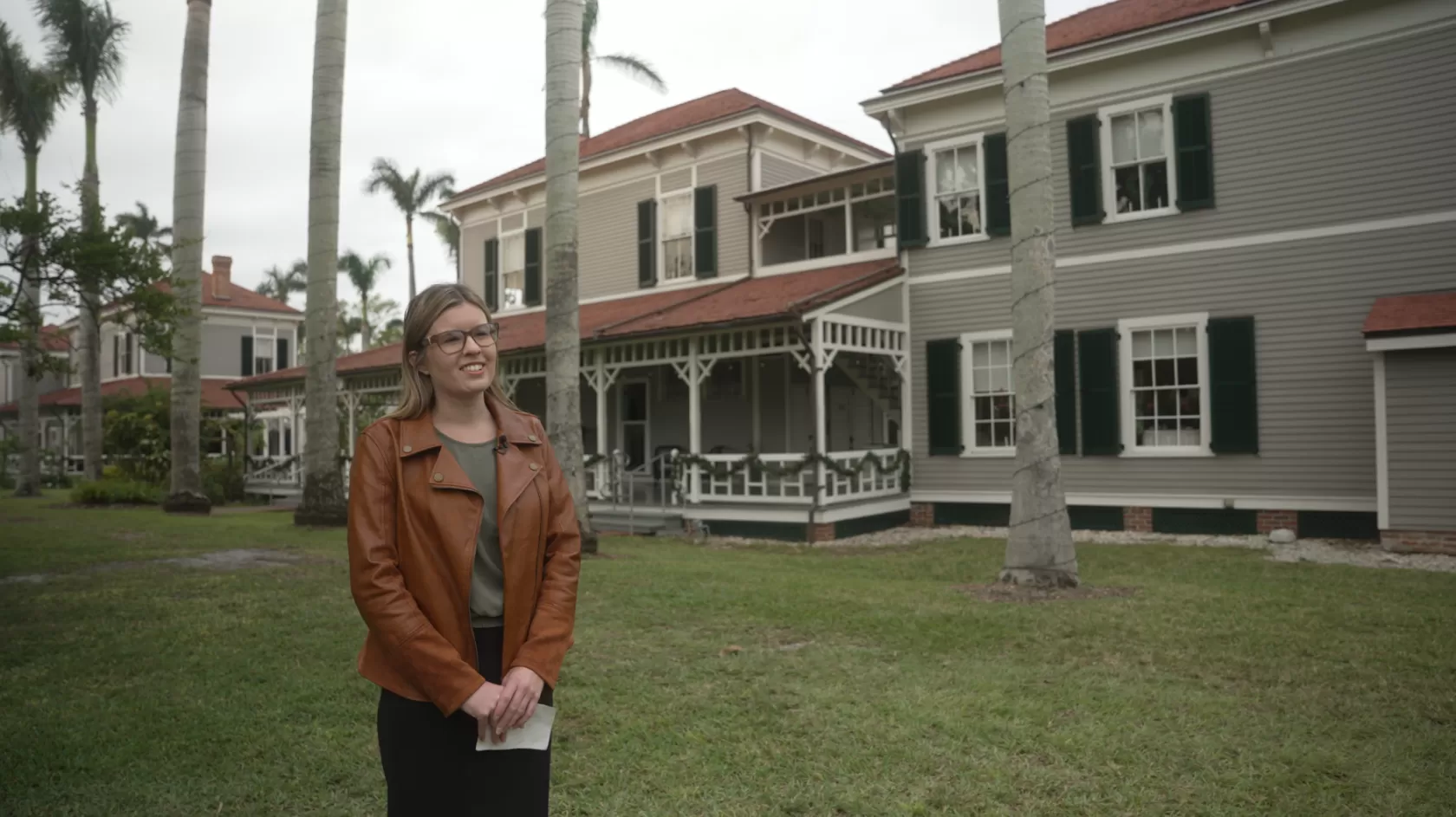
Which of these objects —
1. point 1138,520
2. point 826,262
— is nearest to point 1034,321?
point 1138,520

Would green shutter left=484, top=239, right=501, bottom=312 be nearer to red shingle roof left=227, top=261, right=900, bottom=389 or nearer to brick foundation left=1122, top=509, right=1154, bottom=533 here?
red shingle roof left=227, top=261, right=900, bottom=389

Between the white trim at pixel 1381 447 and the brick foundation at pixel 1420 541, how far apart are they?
152 mm

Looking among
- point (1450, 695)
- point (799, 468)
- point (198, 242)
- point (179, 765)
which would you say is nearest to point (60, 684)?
point (179, 765)

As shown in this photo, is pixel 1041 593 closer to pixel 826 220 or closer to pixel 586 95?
pixel 826 220

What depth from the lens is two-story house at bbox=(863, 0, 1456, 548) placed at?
12336mm

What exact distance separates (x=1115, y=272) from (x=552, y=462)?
13.5 m

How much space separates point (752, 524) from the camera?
50.0 ft

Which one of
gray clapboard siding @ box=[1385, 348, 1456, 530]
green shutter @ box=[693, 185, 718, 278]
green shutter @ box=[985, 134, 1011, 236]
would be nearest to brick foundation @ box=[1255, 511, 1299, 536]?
gray clapboard siding @ box=[1385, 348, 1456, 530]

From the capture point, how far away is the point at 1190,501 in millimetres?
13859

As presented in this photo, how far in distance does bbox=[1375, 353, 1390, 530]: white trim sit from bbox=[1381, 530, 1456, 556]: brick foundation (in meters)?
0.15

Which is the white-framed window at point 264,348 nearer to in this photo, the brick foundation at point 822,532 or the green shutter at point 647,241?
the green shutter at point 647,241

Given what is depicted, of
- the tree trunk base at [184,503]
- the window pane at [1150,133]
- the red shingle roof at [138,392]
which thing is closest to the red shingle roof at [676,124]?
the window pane at [1150,133]

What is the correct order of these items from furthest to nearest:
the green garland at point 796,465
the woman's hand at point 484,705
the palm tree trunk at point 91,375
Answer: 1. the palm tree trunk at point 91,375
2. the green garland at point 796,465
3. the woman's hand at point 484,705

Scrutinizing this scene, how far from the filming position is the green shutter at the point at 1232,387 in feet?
43.7
